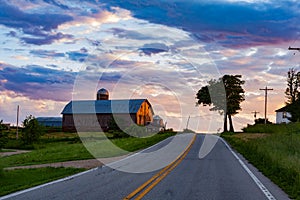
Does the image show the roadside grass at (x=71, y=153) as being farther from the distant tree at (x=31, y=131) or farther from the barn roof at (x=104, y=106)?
the barn roof at (x=104, y=106)

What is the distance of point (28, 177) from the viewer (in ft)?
54.4

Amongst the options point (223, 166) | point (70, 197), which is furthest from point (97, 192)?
point (223, 166)

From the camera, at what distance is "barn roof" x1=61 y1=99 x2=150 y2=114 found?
88.7m

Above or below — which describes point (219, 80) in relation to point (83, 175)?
above

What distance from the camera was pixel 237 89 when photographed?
8794 centimetres

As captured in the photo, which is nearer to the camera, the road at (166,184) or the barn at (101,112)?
the road at (166,184)

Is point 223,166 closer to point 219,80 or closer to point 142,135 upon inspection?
point 142,135

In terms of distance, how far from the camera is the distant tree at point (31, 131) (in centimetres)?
5762

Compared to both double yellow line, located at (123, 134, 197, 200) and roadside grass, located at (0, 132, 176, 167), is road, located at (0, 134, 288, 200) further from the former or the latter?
roadside grass, located at (0, 132, 176, 167)

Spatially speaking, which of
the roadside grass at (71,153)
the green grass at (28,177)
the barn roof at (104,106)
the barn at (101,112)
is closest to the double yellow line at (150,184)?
the green grass at (28,177)

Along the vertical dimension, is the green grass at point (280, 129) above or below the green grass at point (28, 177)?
above

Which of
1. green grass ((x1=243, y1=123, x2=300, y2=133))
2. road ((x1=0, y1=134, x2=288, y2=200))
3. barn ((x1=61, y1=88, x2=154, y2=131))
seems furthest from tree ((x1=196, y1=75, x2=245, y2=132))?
road ((x1=0, y1=134, x2=288, y2=200))

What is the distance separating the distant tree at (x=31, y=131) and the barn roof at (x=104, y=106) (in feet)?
96.1

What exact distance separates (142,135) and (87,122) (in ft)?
114
